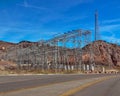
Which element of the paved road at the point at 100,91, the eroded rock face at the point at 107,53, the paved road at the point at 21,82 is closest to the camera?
the paved road at the point at 100,91

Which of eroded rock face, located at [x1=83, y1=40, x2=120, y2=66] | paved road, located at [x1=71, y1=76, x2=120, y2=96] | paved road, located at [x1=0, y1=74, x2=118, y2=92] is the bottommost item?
paved road, located at [x1=71, y1=76, x2=120, y2=96]

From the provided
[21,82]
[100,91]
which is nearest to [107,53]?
[21,82]

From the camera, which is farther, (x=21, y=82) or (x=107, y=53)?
(x=107, y=53)

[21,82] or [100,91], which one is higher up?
[21,82]

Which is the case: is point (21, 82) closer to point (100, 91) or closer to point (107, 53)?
point (100, 91)

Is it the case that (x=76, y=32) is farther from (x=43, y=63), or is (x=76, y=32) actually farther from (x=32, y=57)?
(x=32, y=57)

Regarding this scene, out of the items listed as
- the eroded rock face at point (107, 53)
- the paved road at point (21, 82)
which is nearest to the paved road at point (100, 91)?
the paved road at point (21, 82)

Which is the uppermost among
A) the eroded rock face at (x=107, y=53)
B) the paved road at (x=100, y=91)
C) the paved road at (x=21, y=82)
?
the eroded rock face at (x=107, y=53)

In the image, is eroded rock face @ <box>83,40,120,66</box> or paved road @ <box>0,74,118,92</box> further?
eroded rock face @ <box>83,40,120,66</box>

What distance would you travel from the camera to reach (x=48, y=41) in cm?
7969

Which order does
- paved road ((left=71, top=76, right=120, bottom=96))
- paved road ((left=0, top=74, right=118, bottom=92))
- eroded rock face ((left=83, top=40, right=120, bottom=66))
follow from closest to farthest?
paved road ((left=71, top=76, right=120, bottom=96)) < paved road ((left=0, top=74, right=118, bottom=92)) < eroded rock face ((left=83, top=40, right=120, bottom=66))

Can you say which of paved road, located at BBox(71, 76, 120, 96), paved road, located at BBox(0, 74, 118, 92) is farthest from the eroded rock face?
paved road, located at BBox(71, 76, 120, 96)

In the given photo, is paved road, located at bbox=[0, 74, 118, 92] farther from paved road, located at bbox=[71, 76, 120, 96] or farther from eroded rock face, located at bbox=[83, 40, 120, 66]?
eroded rock face, located at bbox=[83, 40, 120, 66]

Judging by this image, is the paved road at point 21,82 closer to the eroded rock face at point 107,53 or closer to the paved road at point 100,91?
the paved road at point 100,91
